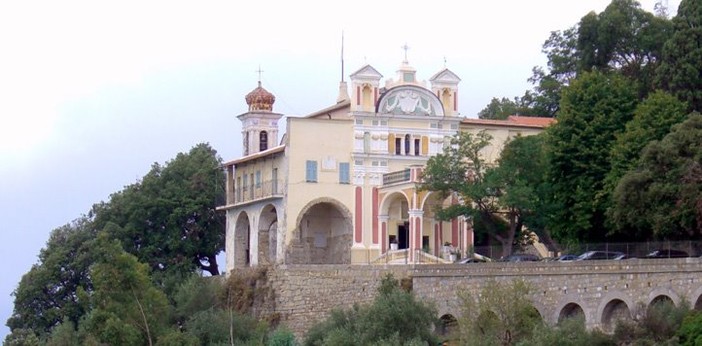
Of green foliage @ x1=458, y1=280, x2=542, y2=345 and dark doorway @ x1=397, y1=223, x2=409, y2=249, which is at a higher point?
dark doorway @ x1=397, y1=223, x2=409, y2=249

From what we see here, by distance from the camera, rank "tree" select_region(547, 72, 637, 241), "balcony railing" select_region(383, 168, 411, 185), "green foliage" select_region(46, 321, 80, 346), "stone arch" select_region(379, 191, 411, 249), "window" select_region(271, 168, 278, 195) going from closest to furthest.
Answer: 1. "tree" select_region(547, 72, 637, 241)
2. "green foliage" select_region(46, 321, 80, 346)
3. "balcony railing" select_region(383, 168, 411, 185)
4. "stone arch" select_region(379, 191, 411, 249)
5. "window" select_region(271, 168, 278, 195)

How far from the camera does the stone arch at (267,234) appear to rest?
74.6m

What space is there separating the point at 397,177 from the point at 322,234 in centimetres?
490

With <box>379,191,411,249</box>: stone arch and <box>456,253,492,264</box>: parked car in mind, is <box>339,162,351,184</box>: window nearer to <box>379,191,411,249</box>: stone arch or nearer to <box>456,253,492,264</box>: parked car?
<box>379,191,411,249</box>: stone arch

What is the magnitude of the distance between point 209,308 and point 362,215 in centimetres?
765

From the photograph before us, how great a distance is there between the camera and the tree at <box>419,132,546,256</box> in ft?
219

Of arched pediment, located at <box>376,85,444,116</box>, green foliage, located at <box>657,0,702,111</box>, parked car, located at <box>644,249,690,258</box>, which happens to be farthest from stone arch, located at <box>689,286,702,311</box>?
arched pediment, located at <box>376,85,444,116</box>

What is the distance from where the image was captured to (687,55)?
64.4 meters

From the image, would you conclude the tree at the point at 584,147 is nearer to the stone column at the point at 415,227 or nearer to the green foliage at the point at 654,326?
the stone column at the point at 415,227

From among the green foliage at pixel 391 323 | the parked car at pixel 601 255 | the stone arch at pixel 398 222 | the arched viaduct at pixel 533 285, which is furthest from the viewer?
the stone arch at pixel 398 222

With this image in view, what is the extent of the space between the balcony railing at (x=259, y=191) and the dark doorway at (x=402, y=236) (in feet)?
17.5

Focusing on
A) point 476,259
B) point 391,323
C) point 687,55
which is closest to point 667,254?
point 391,323

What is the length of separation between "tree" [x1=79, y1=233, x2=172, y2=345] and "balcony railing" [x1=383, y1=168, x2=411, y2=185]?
11673mm

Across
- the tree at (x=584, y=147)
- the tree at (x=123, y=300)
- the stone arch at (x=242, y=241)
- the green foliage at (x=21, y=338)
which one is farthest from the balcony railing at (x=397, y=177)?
the green foliage at (x=21, y=338)
